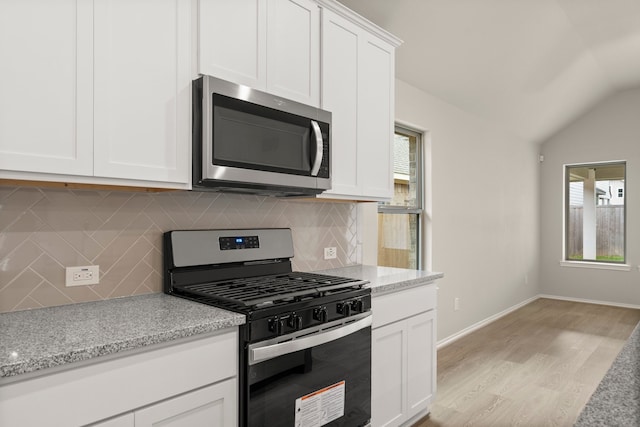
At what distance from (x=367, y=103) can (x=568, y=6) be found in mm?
2203

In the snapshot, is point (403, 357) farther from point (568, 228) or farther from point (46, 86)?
point (568, 228)

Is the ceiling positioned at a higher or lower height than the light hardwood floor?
higher

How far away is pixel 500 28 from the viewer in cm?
344

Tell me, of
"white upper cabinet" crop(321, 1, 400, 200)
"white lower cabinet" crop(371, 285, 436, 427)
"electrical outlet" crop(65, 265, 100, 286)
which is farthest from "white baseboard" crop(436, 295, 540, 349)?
"electrical outlet" crop(65, 265, 100, 286)

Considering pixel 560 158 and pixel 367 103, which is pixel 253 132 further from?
pixel 560 158

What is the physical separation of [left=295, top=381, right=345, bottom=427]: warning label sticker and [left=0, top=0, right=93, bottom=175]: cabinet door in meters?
1.23

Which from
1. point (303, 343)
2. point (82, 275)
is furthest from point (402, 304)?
point (82, 275)

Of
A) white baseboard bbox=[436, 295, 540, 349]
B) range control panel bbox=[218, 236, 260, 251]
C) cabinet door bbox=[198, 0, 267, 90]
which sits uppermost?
cabinet door bbox=[198, 0, 267, 90]

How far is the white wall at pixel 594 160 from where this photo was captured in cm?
584

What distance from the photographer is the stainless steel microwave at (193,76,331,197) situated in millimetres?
1765

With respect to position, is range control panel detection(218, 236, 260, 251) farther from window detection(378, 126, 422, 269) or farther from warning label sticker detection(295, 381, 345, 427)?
window detection(378, 126, 422, 269)

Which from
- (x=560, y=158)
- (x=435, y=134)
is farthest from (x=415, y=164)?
(x=560, y=158)

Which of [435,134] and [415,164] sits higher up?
[435,134]

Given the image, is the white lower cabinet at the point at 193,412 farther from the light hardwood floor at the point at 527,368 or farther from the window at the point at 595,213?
the window at the point at 595,213
